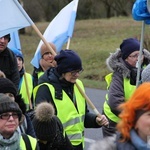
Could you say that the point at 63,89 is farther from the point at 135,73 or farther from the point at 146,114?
the point at 146,114

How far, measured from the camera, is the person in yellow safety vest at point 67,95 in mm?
5242

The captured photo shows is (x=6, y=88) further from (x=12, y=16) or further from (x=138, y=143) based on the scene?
(x=138, y=143)

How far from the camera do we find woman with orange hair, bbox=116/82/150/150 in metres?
2.83

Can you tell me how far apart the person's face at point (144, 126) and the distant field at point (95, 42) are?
14053mm

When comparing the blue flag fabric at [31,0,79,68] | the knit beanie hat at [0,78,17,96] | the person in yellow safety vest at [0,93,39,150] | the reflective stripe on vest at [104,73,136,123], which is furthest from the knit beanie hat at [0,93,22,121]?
the blue flag fabric at [31,0,79,68]

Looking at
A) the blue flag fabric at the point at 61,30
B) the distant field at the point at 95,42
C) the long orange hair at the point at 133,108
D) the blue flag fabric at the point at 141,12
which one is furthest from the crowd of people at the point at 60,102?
the distant field at the point at 95,42

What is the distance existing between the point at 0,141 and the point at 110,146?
1153 mm

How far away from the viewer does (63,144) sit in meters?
4.79

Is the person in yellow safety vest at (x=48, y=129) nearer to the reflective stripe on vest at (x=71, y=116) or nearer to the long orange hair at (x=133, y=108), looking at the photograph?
the reflective stripe on vest at (x=71, y=116)

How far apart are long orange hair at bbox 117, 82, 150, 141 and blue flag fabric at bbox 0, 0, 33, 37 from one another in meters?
3.19

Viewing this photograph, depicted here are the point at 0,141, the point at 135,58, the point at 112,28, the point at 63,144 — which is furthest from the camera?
the point at 112,28

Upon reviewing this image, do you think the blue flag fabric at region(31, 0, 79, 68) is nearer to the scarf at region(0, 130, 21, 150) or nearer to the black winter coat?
the black winter coat

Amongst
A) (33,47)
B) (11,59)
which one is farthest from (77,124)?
(33,47)

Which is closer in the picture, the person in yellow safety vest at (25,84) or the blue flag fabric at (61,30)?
the person in yellow safety vest at (25,84)
